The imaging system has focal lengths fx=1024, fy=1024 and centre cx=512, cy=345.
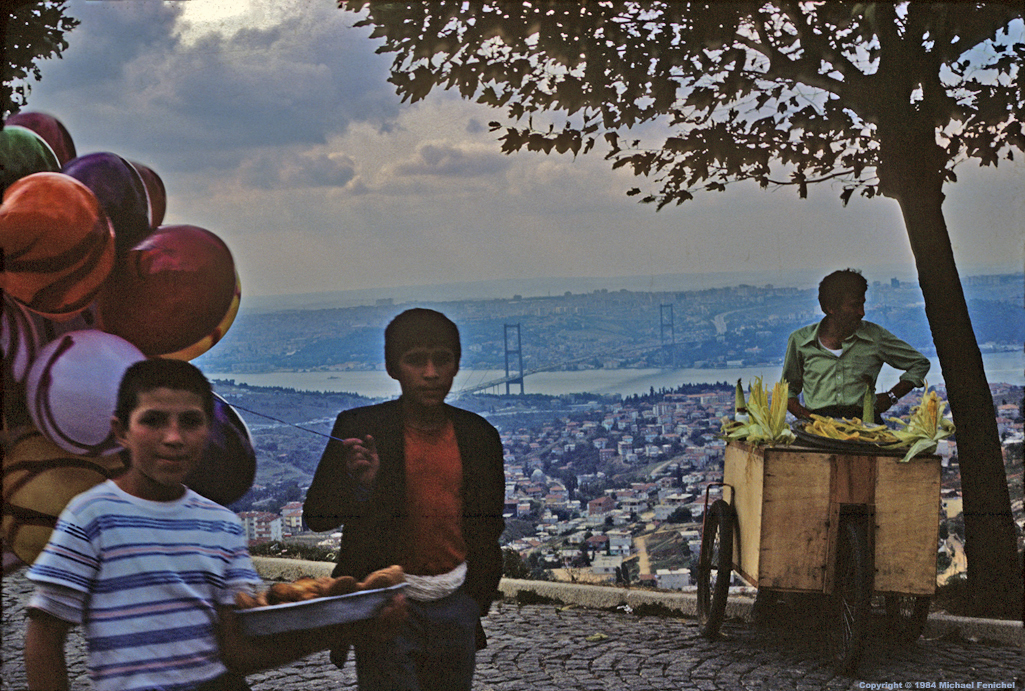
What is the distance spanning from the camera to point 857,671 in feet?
14.0

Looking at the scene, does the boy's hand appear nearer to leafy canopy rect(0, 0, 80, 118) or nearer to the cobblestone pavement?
the cobblestone pavement

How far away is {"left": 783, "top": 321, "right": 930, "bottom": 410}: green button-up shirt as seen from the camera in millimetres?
4688

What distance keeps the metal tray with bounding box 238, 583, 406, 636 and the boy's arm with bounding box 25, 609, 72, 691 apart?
48 cm

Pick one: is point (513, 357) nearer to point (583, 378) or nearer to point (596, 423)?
point (583, 378)

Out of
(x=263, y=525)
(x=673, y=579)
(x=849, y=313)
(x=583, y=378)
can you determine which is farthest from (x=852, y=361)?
(x=263, y=525)

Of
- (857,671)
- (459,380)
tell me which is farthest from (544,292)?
(857,671)

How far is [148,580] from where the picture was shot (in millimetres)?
2574

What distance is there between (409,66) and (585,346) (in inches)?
53.5

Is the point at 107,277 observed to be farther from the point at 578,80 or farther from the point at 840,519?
the point at 840,519

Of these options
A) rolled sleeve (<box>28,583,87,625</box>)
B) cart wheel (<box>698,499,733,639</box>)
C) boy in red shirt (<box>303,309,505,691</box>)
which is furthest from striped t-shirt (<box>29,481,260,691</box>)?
cart wheel (<box>698,499,733,639</box>)

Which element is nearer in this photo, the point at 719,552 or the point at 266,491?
the point at 266,491

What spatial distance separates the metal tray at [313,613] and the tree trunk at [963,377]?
309 centimetres

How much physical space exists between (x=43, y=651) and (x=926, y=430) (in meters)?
3.38

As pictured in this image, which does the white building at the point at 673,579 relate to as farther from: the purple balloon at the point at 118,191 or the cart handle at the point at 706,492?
the purple balloon at the point at 118,191
